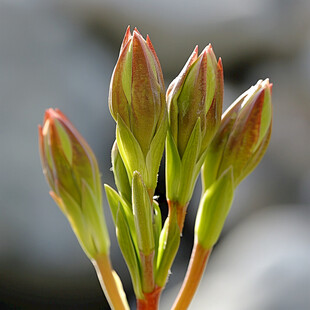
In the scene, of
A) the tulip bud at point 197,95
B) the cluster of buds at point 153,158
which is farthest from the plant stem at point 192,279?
the tulip bud at point 197,95

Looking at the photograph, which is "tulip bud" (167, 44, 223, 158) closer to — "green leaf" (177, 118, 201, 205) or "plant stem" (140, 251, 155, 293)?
"green leaf" (177, 118, 201, 205)

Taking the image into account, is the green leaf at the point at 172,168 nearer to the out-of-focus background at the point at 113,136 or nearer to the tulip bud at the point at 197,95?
the tulip bud at the point at 197,95

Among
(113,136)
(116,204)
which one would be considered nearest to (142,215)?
(116,204)

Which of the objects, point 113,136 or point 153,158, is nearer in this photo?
point 153,158

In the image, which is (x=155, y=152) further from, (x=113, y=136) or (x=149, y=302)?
(x=113, y=136)

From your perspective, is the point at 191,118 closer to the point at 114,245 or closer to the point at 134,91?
the point at 134,91

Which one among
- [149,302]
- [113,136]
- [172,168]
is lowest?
[149,302]

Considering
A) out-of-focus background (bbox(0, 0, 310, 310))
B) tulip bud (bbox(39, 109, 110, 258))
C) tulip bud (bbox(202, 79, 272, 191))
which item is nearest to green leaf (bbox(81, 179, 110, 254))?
tulip bud (bbox(39, 109, 110, 258))
